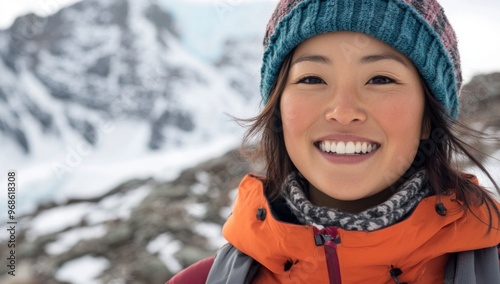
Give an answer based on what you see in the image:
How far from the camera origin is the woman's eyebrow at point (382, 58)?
1.22 metres

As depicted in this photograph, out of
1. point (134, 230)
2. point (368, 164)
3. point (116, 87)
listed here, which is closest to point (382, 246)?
point (368, 164)

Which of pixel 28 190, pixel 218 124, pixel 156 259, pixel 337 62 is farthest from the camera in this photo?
pixel 218 124

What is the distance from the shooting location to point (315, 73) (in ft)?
4.14

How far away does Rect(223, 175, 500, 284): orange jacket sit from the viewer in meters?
1.18

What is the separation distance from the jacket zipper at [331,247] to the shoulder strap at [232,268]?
0.81 ft

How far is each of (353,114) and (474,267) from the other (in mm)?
518

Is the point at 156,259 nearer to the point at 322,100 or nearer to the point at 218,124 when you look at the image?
the point at 322,100

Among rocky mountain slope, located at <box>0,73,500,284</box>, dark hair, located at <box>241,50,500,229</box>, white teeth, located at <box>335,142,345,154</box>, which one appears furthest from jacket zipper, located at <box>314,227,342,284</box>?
rocky mountain slope, located at <box>0,73,500,284</box>

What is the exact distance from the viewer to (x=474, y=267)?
3.91ft

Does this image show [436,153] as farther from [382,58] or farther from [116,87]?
[116,87]

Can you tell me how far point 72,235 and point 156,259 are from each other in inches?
98.4

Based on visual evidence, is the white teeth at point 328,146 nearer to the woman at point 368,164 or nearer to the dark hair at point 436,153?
the woman at point 368,164

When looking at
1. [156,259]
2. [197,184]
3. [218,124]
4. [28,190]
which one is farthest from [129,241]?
[218,124]

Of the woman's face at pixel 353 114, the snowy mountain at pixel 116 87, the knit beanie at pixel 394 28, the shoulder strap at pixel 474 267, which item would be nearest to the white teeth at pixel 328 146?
the woman's face at pixel 353 114
